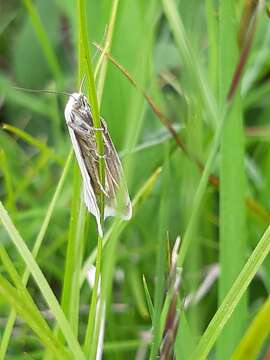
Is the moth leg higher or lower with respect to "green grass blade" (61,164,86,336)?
higher

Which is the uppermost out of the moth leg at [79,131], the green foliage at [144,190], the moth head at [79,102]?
the moth head at [79,102]

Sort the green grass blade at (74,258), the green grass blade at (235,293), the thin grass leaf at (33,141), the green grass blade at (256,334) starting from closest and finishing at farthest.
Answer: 1. the green grass blade at (256,334)
2. the green grass blade at (235,293)
3. the green grass blade at (74,258)
4. the thin grass leaf at (33,141)

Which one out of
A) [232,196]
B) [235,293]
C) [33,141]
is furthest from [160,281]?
[33,141]

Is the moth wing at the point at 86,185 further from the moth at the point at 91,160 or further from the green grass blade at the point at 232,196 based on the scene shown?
the green grass blade at the point at 232,196

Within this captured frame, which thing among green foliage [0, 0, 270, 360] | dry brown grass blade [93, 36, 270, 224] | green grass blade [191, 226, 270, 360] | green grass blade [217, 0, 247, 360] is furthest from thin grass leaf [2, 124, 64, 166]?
green grass blade [191, 226, 270, 360]

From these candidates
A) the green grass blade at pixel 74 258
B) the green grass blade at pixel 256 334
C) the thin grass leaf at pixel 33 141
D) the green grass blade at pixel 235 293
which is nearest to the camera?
the green grass blade at pixel 256 334

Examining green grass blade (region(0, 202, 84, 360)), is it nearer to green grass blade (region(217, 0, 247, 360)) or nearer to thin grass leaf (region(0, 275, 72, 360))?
thin grass leaf (region(0, 275, 72, 360))

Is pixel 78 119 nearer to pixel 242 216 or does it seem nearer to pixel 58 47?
pixel 242 216

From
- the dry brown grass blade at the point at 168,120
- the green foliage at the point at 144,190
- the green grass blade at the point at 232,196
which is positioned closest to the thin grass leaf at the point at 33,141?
the green foliage at the point at 144,190
